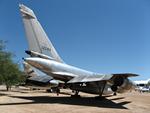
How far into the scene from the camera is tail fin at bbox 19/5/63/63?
85.7 ft

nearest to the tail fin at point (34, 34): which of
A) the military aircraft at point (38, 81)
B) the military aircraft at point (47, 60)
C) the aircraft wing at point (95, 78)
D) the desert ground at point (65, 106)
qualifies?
the military aircraft at point (47, 60)

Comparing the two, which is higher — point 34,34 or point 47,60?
point 34,34

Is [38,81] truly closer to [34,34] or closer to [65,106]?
[34,34]

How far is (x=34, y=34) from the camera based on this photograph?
→ 26.3 metres

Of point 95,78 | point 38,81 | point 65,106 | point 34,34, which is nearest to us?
point 65,106

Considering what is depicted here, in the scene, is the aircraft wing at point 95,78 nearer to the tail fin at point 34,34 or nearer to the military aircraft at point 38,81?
the tail fin at point 34,34

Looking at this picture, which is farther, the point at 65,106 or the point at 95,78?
the point at 95,78

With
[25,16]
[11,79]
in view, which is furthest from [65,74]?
[11,79]

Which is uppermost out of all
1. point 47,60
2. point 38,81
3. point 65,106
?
point 47,60

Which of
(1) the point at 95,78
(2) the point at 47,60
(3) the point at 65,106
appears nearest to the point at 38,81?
(2) the point at 47,60

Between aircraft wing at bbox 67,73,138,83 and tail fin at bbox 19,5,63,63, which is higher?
tail fin at bbox 19,5,63,63

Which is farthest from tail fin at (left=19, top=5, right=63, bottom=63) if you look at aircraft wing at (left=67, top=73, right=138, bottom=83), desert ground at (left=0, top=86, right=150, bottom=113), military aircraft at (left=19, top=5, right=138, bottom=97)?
desert ground at (left=0, top=86, right=150, bottom=113)

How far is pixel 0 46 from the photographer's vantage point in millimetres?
33719

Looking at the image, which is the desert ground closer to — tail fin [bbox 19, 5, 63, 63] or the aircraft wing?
the aircraft wing
